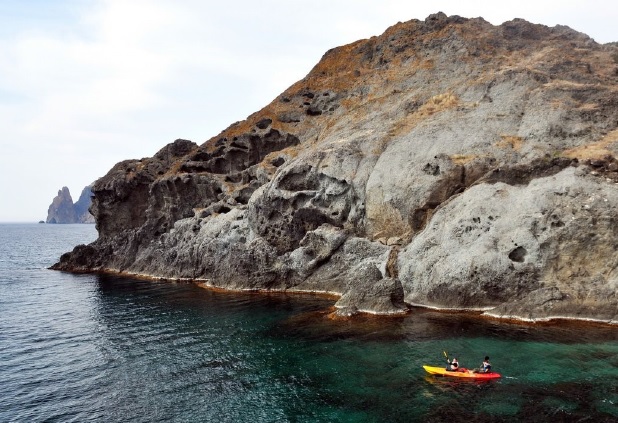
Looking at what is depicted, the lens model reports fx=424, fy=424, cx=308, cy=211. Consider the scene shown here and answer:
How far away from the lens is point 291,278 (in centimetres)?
6103

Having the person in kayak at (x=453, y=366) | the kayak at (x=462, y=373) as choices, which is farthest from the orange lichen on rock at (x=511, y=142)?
the kayak at (x=462, y=373)

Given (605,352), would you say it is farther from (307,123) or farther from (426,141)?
(307,123)

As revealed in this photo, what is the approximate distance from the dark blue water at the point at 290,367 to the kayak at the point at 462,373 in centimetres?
58

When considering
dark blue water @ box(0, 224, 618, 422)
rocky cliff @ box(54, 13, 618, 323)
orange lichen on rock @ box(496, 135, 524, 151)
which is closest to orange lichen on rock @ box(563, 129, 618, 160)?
rocky cliff @ box(54, 13, 618, 323)

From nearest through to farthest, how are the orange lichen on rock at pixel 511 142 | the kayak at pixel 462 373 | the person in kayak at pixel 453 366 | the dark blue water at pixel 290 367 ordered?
the dark blue water at pixel 290 367 < the kayak at pixel 462 373 < the person in kayak at pixel 453 366 < the orange lichen on rock at pixel 511 142

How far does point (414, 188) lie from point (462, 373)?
102ft

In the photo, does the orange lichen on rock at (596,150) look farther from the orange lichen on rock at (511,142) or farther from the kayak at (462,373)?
the kayak at (462,373)

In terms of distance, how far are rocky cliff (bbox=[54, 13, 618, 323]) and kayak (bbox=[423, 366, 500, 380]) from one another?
14862 mm

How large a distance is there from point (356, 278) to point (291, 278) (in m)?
15.3

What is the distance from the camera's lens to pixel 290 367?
3244 cm

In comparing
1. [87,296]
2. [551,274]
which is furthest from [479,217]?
[87,296]

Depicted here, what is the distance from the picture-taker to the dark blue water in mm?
25219

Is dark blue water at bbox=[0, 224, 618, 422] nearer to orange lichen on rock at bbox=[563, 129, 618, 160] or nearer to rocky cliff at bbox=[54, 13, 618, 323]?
rocky cliff at bbox=[54, 13, 618, 323]

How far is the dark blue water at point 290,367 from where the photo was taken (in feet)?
82.7
